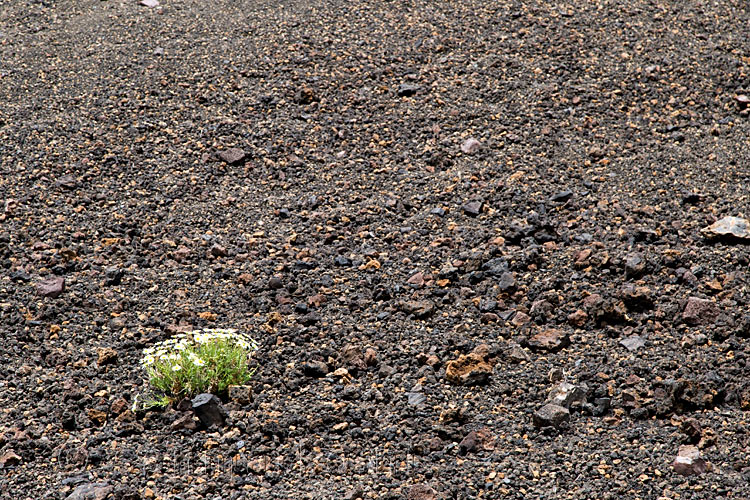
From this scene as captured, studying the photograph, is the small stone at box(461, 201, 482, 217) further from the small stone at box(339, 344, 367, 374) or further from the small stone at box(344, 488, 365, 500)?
the small stone at box(344, 488, 365, 500)

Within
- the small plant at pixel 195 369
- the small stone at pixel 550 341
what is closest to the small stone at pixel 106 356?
the small plant at pixel 195 369

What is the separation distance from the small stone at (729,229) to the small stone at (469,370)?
1.67m

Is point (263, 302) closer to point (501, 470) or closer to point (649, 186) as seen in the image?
point (501, 470)

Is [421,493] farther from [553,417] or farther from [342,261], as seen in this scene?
[342,261]

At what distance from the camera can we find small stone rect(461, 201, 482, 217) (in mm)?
4715

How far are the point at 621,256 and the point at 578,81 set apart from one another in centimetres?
208

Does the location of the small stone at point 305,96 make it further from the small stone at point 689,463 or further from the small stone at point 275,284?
the small stone at point 689,463

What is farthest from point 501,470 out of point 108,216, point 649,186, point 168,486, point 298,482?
point 108,216

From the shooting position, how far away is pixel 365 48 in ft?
20.9

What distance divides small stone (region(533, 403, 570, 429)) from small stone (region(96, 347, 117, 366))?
217 cm

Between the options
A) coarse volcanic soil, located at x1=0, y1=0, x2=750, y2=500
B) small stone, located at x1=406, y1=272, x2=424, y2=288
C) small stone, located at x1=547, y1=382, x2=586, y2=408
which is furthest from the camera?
small stone, located at x1=406, y1=272, x2=424, y2=288

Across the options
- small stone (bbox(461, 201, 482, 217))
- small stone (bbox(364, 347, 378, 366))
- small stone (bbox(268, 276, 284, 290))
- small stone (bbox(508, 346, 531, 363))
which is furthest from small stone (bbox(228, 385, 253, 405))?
small stone (bbox(461, 201, 482, 217))

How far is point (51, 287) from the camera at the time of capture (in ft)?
14.3

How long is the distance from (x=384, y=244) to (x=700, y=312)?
72.3 inches
